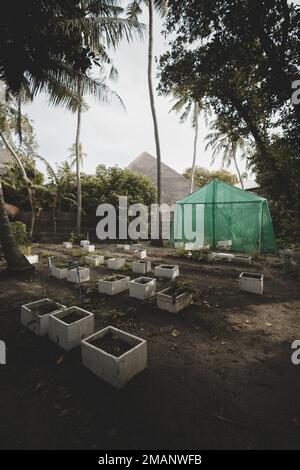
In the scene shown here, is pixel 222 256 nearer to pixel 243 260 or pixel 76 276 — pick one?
pixel 243 260

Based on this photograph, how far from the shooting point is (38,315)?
13.8 ft

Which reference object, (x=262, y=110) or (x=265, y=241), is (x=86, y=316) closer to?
(x=262, y=110)

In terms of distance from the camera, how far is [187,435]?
233 cm

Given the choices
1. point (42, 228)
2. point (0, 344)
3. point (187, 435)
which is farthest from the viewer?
point (42, 228)

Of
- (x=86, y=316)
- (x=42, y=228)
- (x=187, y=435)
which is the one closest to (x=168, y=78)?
(x=86, y=316)

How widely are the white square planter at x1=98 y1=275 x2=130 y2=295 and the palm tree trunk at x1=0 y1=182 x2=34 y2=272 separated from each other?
3418 millimetres

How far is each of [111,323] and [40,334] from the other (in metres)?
1.33

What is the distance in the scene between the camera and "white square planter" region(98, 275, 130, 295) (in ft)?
20.3

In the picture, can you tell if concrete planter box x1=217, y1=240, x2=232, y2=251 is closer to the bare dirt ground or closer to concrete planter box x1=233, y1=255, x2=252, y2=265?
concrete planter box x1=233, y1=255, x2=252, y2=265

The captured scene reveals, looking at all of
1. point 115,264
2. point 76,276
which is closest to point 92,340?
point 76,276

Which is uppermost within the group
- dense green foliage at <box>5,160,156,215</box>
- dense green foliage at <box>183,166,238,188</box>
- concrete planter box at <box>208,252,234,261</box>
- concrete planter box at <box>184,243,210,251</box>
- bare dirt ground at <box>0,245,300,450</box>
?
Result: dense green foliage at <box>183,166,238,188</box>

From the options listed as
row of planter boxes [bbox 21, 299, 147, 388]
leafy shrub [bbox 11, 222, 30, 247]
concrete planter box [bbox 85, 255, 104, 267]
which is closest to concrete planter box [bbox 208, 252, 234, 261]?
concrete planter box [bbox 85, 255, 104, 267]

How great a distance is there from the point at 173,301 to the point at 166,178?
22890 millimetres

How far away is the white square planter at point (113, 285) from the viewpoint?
6.20 m
